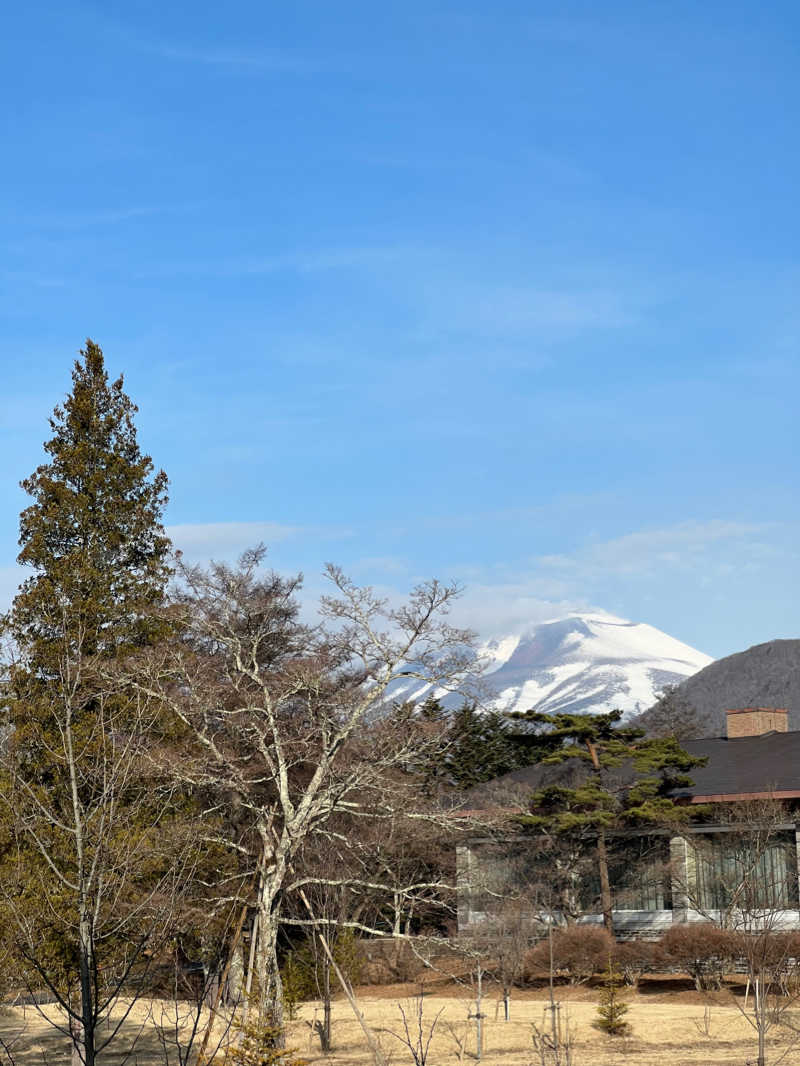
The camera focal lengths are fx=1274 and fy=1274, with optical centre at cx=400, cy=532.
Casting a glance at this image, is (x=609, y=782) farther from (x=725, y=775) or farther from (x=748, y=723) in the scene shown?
(x=748, y=723)

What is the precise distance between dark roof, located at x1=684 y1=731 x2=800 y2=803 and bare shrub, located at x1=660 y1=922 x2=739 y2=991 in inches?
164

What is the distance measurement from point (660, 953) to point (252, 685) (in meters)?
10.5

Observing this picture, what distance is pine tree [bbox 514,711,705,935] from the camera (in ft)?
100

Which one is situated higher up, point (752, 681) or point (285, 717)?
point (752, 681)

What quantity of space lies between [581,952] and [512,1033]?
6682mm

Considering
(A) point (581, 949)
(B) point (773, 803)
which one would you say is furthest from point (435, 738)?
(B) point (773, 803)

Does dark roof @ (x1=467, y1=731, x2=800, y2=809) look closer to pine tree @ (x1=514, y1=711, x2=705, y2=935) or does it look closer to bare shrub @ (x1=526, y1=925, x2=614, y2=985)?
pine tree @ (x1=514, y1=711, x2=705, y2=935)

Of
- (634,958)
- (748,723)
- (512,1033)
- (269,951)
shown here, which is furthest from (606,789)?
(269,951)

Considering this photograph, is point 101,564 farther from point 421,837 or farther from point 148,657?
point 421,837

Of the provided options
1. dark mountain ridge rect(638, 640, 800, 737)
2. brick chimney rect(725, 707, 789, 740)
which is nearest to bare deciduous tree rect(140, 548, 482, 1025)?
brick chimney rect(725, 707, 789, 740)

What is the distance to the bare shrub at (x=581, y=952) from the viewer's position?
2806 cm

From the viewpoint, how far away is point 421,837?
3056 centimetres

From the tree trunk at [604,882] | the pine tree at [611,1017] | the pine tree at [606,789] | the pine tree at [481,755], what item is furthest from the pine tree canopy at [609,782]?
the pine tree at [481,755]

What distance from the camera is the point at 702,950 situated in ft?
84.5
